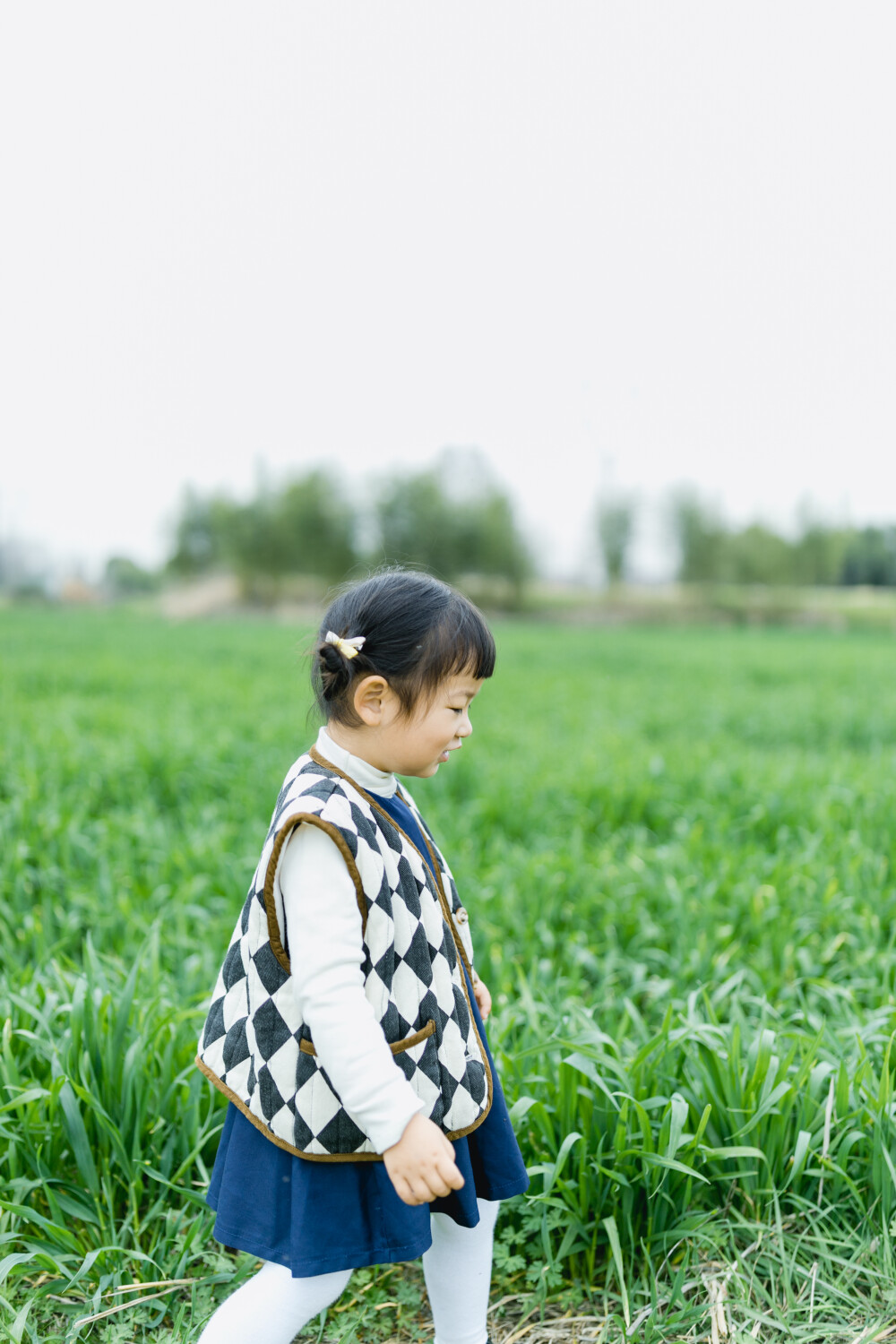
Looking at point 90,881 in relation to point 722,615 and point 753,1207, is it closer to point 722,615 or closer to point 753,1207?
point 753,1207

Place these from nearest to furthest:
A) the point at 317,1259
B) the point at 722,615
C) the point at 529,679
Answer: the point at 317,1259 → the point at 529,679 → the point at 722,615

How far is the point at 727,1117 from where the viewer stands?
1854 mm

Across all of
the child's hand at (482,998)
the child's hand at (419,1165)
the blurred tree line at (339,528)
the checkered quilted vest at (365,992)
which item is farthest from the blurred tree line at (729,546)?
the child's hand at (419,1165)

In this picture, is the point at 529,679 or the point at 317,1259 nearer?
the point at 317,1259

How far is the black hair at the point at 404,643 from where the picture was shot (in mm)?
1330

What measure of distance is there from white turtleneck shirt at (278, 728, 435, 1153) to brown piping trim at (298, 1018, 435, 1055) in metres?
0.03

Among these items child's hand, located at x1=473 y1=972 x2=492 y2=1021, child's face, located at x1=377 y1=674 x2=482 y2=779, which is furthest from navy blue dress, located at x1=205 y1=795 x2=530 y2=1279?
child's face, located at x1=377 y1=674 x2=482 y2=779

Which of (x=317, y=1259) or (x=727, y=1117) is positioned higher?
(x=317, y=1259)

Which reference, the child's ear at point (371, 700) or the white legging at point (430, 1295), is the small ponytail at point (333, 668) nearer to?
the child's ear at point (371, 700)

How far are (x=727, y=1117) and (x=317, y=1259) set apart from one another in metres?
0.93

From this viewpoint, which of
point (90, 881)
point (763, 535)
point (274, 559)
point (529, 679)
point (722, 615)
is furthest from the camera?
point (274, 559)

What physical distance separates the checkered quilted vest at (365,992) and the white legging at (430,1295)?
0.67ft

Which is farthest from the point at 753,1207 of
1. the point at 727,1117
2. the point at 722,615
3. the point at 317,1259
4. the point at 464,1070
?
the point at 722,615

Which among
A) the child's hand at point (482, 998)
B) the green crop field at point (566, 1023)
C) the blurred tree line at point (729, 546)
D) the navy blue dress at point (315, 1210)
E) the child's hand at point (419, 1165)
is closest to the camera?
the child's hand at point (419, 1165)
